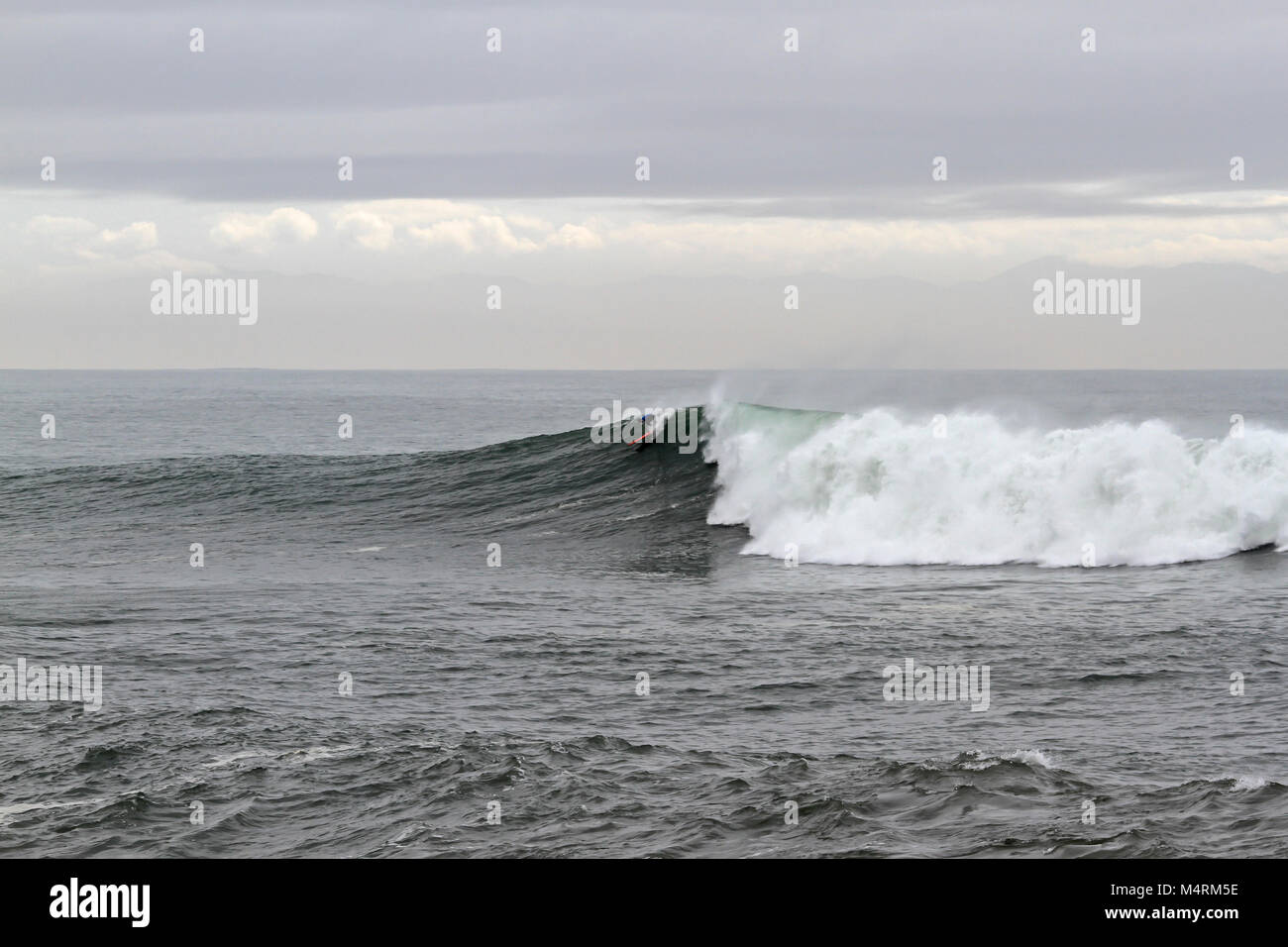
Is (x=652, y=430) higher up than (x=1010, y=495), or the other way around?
(x=652, y=430)

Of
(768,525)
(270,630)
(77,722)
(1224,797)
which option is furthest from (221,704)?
(768,525)

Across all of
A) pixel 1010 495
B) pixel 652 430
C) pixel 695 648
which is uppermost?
pixel 652 430

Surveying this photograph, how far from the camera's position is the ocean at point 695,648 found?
32.9 feet

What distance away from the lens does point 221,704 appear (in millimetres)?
13336

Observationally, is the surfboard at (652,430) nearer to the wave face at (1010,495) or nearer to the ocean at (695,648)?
the ocean at (695,648)

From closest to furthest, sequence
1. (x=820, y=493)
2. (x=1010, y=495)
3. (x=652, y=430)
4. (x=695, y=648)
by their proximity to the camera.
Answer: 1. (x=695, y=648)
2. (x=1010, y=495)
3. (x=820, y=493)
4. (x=652, y=430)

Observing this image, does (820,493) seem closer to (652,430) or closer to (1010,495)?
(1010,495)

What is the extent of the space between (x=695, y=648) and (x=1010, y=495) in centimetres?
1038

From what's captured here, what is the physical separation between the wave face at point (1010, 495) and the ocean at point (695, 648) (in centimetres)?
7

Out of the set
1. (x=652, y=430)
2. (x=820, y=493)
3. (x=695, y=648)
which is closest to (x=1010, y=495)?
(x=820, y=493)

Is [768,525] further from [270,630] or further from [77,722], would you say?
[77,722]

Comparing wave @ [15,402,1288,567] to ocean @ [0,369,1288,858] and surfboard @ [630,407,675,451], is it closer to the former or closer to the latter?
ocean @ [0,369,1288,858]

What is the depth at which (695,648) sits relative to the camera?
16.0 meters

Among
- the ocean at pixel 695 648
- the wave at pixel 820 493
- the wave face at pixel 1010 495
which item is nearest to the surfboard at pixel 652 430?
the wave at pixel 820 493
